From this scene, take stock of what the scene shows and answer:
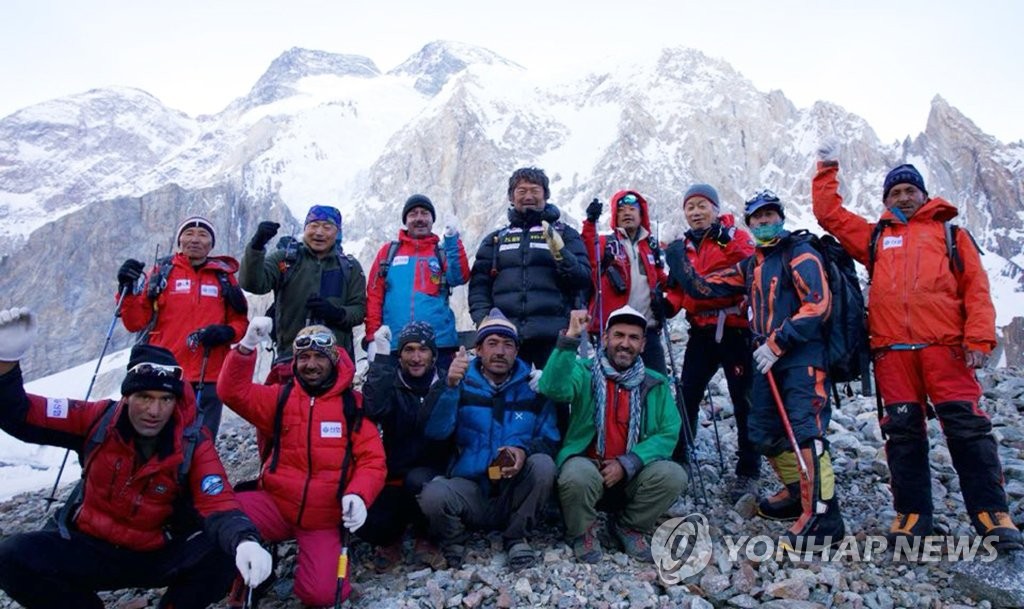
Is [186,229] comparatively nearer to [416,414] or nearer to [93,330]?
[416,414]

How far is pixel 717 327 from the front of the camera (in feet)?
22.5

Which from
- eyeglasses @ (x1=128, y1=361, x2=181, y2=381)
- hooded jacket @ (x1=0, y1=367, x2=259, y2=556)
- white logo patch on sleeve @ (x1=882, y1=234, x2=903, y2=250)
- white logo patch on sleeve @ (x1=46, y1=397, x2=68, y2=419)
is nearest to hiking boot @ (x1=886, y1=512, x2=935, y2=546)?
white logo patch on sleeve @ (x1=882, y1=234, x2=903, y2=250)

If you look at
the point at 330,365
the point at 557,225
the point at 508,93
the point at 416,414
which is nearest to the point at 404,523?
the point at 416,414

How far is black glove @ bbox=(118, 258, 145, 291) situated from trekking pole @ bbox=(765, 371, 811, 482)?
259 inches

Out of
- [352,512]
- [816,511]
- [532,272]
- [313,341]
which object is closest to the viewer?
Result: [352,512]

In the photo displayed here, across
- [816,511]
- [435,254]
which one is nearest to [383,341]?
[435,254]

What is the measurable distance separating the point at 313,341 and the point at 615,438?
2.80 m

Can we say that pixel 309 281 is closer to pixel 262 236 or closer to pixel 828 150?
pixel 262 236

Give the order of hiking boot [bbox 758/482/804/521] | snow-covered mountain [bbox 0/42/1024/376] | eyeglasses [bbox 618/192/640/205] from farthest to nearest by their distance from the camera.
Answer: snow-covered mountain [bbox 0/42/1024/376], eyeglasses [bbox 618/192/640/205], hiking boot [bbox 758/482/804/521]

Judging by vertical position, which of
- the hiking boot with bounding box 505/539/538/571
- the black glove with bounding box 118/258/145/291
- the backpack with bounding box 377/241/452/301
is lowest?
the hiking boot with bounding box 505/539/538/571

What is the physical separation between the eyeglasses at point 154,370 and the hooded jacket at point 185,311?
2158 millimetres

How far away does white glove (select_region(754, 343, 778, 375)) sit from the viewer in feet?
18.5

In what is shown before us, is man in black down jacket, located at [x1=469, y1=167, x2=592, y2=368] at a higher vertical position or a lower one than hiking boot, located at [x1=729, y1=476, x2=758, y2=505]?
higher

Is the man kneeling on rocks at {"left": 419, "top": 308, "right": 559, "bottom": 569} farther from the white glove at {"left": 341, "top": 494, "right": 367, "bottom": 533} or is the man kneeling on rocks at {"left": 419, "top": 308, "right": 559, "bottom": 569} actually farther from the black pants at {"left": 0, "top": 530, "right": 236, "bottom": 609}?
the black pants at {"left": 0, "top": 530, "right": 236, "bottom": 609}
